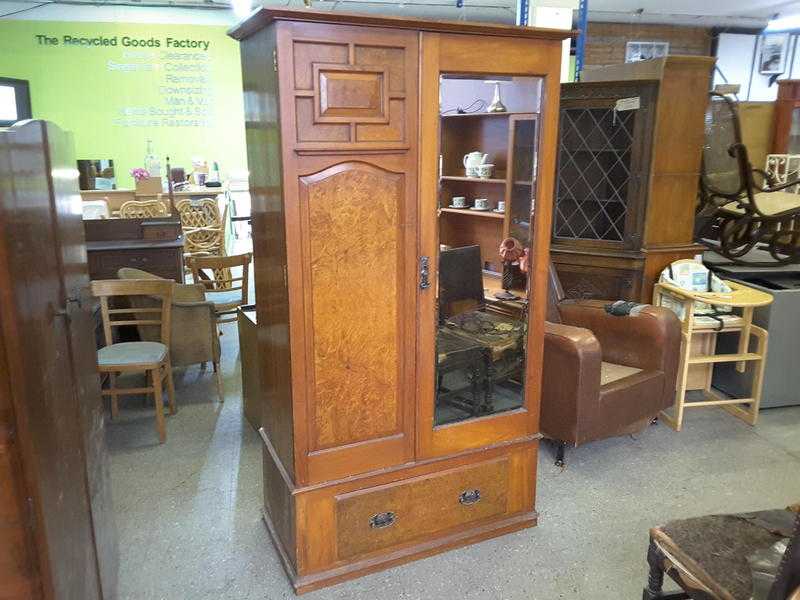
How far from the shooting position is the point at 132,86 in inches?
321

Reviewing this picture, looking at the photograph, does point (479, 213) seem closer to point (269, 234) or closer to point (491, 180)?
point (491, 180)

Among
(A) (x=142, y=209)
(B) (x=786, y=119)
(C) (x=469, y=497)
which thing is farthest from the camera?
(B) (x=786, y=119)

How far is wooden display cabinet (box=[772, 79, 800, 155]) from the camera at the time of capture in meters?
7.80

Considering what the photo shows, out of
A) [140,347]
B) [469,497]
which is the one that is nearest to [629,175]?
[469,497]

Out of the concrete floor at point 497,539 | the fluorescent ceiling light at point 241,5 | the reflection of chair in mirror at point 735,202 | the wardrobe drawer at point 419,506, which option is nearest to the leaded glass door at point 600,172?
the reflection of chair in mirror at point 735,202

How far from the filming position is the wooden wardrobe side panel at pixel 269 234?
193cm

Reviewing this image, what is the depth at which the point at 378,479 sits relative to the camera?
2.26 meters

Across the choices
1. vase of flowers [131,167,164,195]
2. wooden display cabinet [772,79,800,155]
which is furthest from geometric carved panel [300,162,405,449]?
wooden display cabinet [772,79,800,155]

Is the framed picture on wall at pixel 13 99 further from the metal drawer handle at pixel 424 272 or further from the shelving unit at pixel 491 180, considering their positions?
the metal drawer handle at pixel 424 272

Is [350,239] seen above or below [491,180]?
below

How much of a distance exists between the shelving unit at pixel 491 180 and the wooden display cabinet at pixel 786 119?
7.05m

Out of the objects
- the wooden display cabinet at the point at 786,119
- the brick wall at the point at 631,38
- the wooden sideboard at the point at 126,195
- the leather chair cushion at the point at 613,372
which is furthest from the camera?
the brick wall at the point at 631,38

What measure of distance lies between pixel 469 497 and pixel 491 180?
122 centimetres

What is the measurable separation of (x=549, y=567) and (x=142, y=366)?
2.17m
